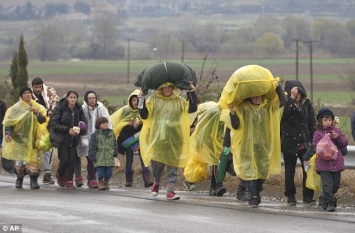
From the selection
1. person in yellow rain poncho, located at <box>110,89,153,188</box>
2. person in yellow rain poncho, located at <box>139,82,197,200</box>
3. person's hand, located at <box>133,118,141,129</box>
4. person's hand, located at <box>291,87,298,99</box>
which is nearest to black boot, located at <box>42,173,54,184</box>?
person in yellow rain poncho, located at <box>110,89,153,188</box>

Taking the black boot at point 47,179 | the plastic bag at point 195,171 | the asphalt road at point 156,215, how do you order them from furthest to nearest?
1. the black boot at point 47,179
2. the plastic bag at point 195,171
3. the asphalt road at point 156,215

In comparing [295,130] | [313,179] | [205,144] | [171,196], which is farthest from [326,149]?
[205,144]

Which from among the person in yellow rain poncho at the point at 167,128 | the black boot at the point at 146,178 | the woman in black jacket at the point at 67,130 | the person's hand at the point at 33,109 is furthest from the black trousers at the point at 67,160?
the person in yellow rain poncho at the point at 167,128

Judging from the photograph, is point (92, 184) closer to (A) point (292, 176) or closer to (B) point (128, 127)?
(B) point (128, 127)

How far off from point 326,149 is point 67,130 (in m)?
4.59

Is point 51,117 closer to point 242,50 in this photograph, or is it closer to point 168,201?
point 168,201

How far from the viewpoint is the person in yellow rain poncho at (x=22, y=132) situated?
17.3m

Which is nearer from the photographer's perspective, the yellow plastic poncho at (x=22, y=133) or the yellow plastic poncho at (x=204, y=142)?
the yellow plastic poncho at (x=204, y=142)

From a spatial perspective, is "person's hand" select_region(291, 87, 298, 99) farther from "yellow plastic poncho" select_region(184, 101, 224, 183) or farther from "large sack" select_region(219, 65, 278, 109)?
"yellow plastic poncho" select_region(184, 101, 224, 183)

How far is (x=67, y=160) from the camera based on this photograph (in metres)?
17.2

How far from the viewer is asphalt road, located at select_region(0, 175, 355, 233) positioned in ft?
39.7

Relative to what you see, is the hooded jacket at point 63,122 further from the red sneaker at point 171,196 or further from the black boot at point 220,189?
the red sneaker at point 171,196

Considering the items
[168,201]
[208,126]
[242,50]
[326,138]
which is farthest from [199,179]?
[242,50]

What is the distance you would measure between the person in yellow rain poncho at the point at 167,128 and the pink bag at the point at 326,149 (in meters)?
2.02
